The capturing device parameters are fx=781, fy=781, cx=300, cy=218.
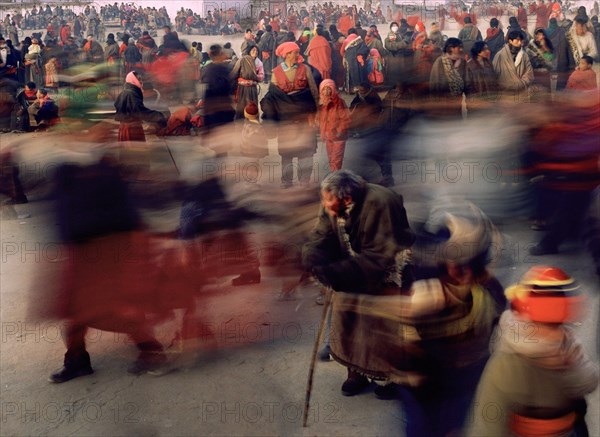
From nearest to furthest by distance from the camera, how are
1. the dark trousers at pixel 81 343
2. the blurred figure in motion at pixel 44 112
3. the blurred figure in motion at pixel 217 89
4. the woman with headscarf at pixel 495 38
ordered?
the dark trousers at pixel 81 343
the blurred figure in motion at pixel 44 112
the blurred figure in motion at pixel 217 89
the woman with headscarf at pixel 495 38

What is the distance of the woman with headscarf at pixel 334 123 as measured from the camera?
23.0 feet

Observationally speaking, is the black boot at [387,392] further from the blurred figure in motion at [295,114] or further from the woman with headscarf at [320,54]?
the woman with headscarf at [320,54]

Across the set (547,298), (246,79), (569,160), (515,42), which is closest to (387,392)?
(547,298)

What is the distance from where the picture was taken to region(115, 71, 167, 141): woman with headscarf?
605cm

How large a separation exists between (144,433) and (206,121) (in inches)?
177

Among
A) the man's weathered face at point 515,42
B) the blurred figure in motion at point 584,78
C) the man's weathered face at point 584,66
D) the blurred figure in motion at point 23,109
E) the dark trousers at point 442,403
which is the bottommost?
the dark trousers at point 442,403

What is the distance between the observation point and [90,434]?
156 inches

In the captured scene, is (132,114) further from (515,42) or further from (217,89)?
(515,42)

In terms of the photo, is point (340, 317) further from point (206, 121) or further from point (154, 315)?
point (206, 121)

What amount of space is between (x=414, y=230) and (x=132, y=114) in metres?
2.67

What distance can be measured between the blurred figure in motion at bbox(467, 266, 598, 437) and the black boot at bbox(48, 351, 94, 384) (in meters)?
2.55

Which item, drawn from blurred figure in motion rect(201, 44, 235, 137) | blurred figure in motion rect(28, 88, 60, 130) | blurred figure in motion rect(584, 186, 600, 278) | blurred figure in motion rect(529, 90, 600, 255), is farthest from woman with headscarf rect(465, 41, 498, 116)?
blurred figure in motion rect(28, 88, 60, 130)

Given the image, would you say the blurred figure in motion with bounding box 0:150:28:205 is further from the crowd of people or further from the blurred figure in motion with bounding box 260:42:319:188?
the blurred figure in motion with bounding box 260:42:319:188

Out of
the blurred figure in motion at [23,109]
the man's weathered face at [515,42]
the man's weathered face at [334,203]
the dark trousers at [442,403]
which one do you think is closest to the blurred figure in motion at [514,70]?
the man's weathered face at [515,42]
